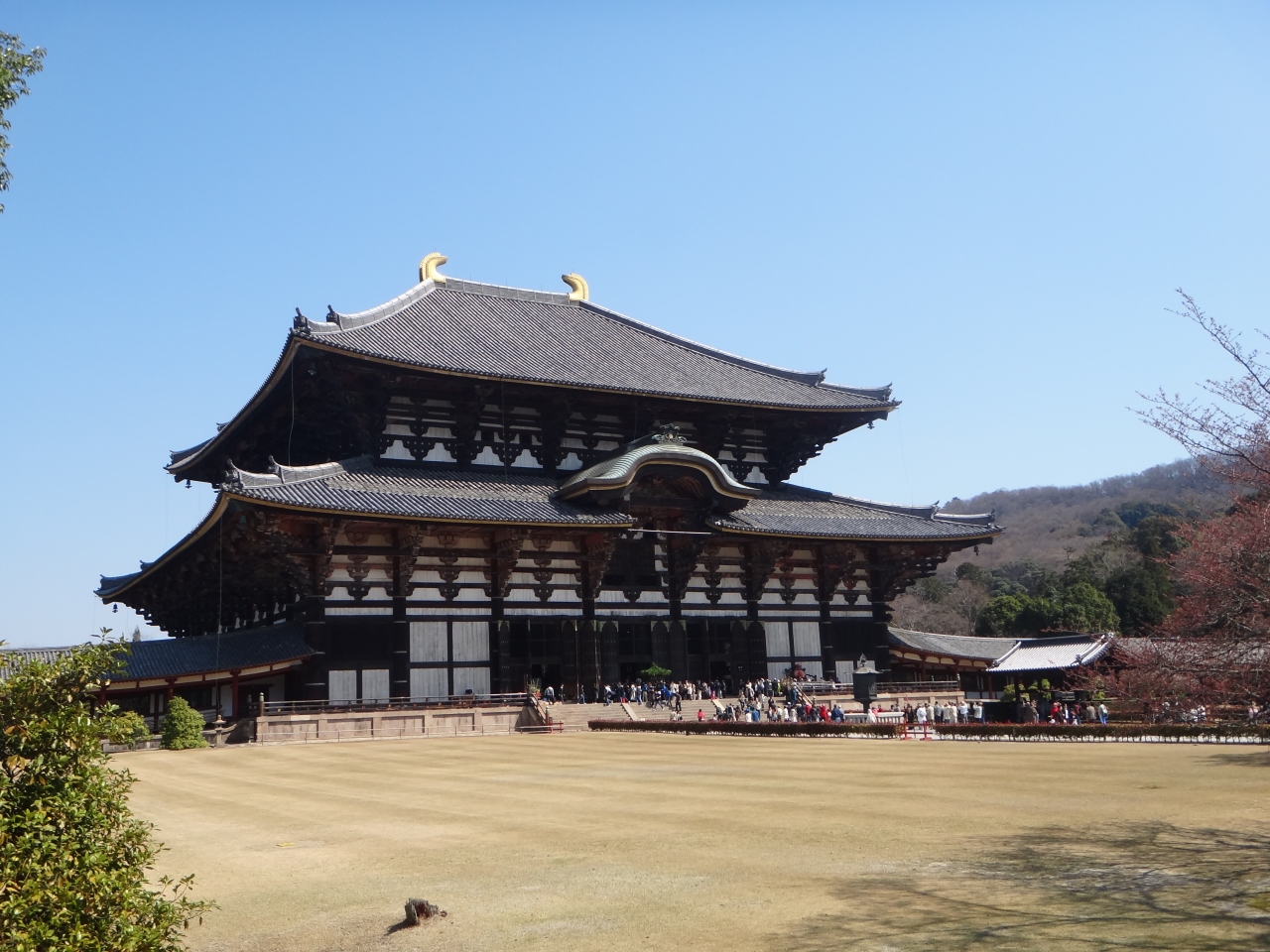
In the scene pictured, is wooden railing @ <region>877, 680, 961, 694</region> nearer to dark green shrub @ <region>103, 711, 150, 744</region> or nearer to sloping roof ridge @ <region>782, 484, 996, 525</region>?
sloping roof ridge @ <region>782, 484, 996, 525</region>

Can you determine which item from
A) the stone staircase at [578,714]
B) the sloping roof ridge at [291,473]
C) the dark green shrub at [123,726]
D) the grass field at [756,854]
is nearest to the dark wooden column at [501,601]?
the stone staircase at [578,714]

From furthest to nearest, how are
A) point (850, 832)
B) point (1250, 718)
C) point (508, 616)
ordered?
1. point (508, 616)
2. point (850, 832)
3. point (1250, 718)

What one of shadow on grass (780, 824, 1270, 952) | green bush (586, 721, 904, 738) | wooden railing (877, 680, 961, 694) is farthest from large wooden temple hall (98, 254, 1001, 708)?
shadow on grass (780, 824, 1270, 952)

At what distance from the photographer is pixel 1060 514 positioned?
564ft

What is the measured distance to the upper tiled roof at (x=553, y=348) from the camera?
1598 inches

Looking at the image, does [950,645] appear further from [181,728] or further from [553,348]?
[181,728]

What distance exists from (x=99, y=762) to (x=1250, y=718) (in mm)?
9005

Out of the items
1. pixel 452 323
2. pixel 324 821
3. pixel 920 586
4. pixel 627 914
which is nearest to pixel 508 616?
pixel 452 323

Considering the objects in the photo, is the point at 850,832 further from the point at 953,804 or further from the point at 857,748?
the point at 857,748

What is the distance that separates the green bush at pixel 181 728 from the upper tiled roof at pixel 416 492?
252 inches

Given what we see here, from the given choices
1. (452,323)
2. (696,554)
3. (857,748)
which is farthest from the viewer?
(452,323)

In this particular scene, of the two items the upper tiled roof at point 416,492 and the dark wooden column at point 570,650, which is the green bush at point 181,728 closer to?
the upper tiled roof at point 416,492

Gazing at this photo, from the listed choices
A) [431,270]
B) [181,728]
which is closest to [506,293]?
[431,270]

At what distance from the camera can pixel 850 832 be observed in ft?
39.9
